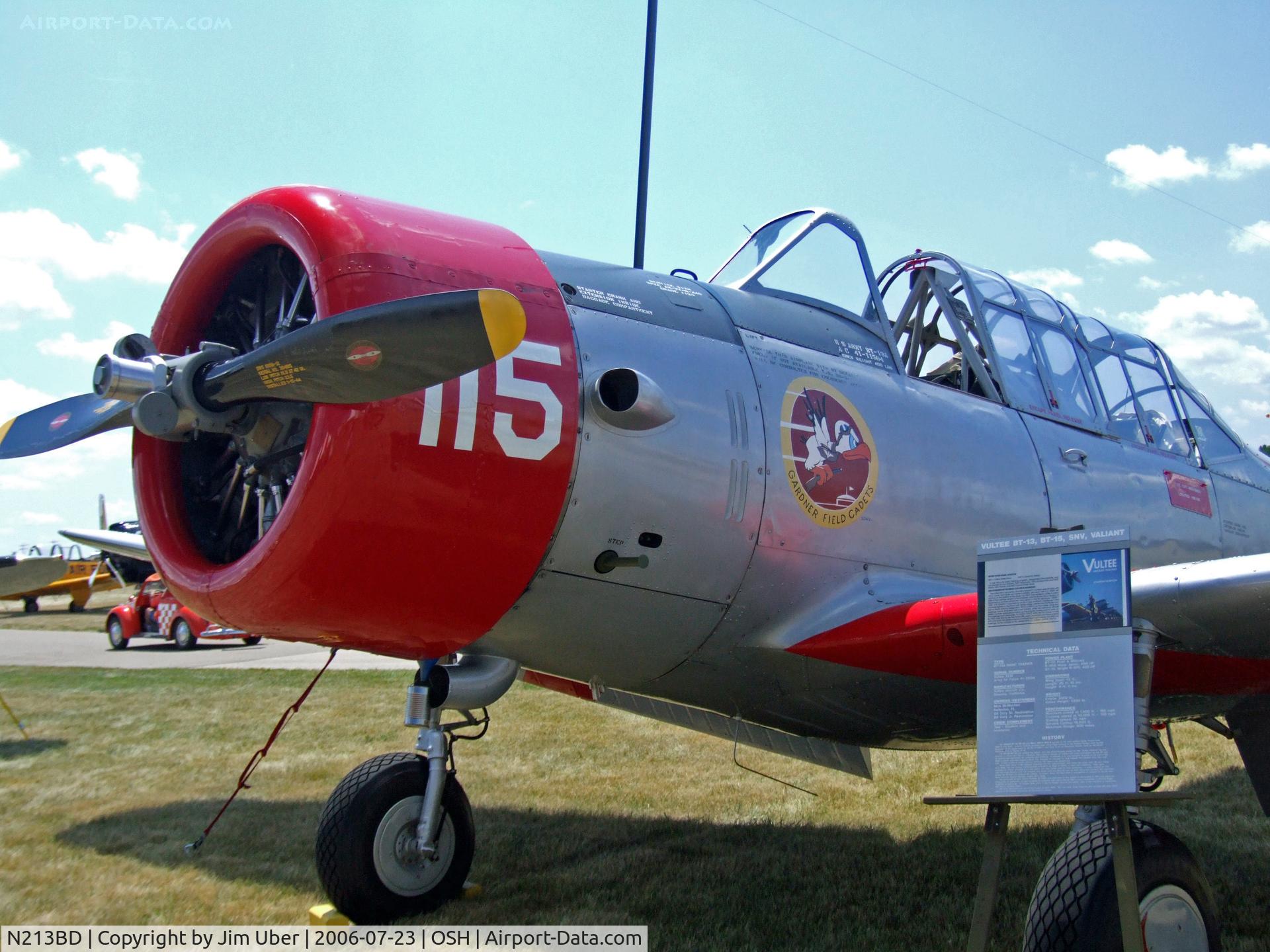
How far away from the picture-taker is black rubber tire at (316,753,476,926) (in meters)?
4.13

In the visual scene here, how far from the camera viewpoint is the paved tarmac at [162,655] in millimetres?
16547

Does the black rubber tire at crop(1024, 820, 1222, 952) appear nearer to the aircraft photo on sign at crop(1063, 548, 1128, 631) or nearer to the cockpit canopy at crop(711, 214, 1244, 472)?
the aircraft photo on sign at crop(1063, 548, 1128, 631)

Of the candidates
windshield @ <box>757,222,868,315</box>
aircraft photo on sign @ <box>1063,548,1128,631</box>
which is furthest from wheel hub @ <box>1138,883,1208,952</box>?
windshield @ <box>757,222,868,315</box>

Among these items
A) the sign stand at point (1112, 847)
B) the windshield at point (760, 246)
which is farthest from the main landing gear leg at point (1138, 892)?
the windshield at point (760, 246)

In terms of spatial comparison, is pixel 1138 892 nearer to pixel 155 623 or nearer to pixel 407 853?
pixel 407 853

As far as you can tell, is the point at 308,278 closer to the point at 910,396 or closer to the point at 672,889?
the point at 910,396

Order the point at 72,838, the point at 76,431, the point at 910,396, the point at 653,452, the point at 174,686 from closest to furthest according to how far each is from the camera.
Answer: the point at 653,452 → the point at 76,431 → the point at 910,396 → the point at 72,838 → the point at 174,686

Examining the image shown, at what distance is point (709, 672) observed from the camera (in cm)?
441

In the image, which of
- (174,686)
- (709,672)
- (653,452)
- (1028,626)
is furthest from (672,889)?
(174,686)

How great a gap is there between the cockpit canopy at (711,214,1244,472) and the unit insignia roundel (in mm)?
788

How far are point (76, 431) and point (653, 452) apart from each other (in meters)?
2.36

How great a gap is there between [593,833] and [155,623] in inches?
743

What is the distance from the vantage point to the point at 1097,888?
10.4ft
